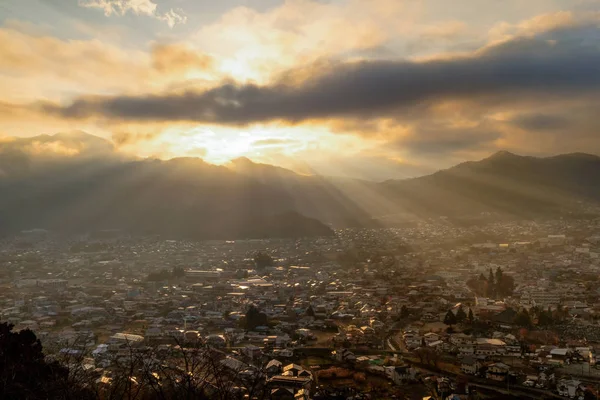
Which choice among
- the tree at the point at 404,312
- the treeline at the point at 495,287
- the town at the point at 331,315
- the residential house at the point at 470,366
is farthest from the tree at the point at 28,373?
the treeline at the point at 495,287

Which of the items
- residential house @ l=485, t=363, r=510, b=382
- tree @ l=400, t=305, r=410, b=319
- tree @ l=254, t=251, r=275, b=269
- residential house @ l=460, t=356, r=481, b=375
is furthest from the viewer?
tree @ l=254, t=251, r=275, b=269

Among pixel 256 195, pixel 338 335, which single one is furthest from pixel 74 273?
pixel 256 195

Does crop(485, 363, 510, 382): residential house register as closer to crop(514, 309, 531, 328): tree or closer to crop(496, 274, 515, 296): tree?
crop(514, 309, 531, 328): tree

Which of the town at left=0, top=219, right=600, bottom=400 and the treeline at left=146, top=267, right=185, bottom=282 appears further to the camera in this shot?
the treeline at left=146, top=267, right=185, bottom=282

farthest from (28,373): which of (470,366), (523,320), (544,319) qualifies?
(544,319)

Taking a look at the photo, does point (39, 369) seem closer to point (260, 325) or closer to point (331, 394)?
point (331, 394)

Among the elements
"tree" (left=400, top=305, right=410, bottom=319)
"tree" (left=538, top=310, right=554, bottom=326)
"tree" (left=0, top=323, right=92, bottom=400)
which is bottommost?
"tree" (left=538, top=310, right=554, bottom=326)

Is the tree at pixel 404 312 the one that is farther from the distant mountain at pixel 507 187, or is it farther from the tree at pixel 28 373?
the distant mountain at pixel 507 187

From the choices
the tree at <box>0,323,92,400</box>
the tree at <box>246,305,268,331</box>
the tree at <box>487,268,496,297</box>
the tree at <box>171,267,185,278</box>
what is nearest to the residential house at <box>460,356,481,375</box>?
the tree at <box>246,305,268,331</box>
